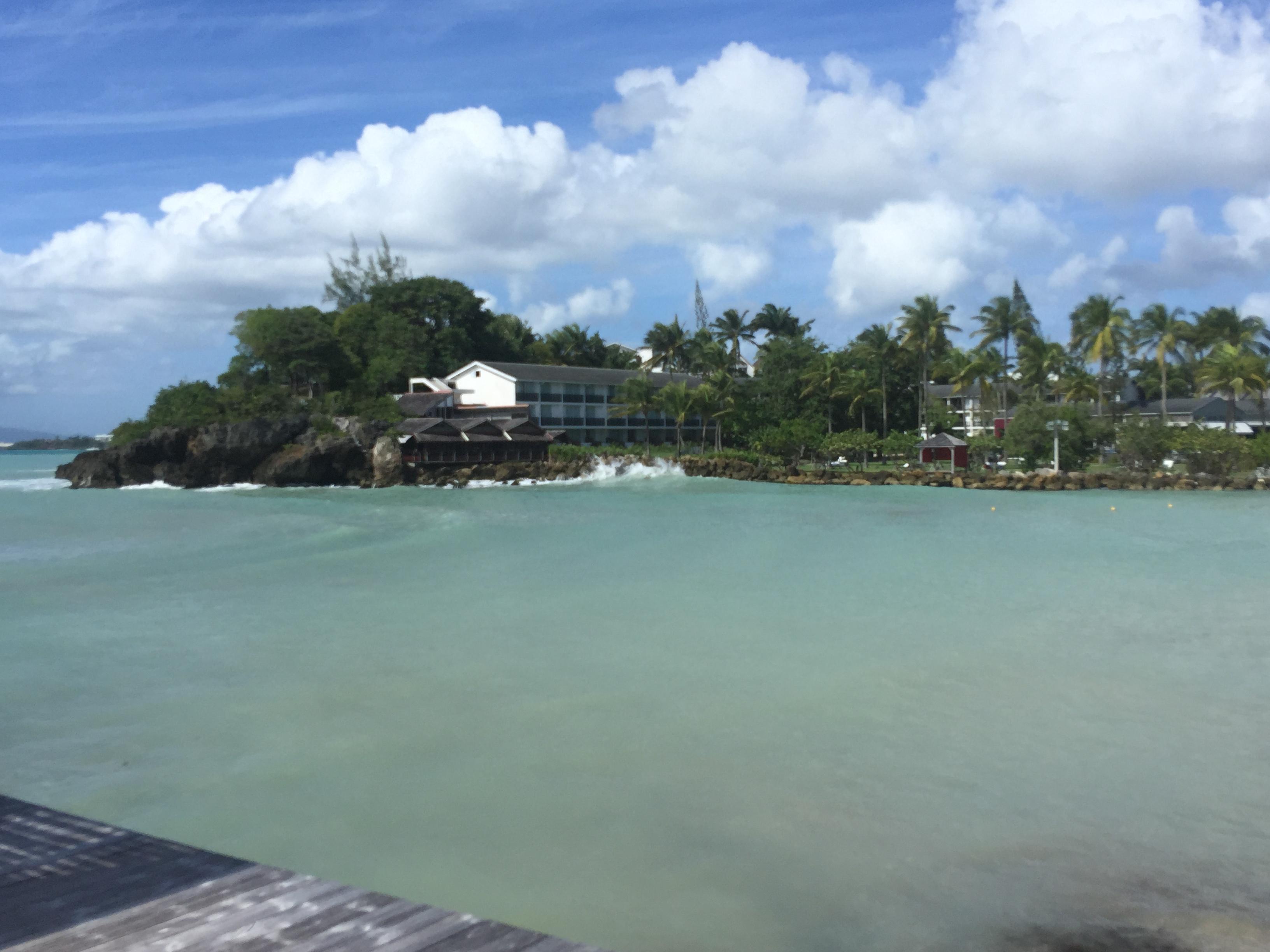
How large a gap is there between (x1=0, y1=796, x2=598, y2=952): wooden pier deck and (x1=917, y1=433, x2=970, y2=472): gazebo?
45.2 m

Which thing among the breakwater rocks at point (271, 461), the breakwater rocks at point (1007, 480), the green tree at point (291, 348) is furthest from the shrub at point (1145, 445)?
the green tree at point (291, 348)

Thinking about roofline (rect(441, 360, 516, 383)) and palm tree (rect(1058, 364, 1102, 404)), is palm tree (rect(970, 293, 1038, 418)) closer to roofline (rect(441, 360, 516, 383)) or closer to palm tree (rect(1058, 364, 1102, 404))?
palm tree (rect(1058, 364, 1102, 404))

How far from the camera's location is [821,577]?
17875 mm

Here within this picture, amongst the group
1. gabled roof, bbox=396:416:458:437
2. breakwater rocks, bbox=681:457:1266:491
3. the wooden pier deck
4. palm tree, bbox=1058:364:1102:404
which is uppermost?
palm tree, bbox=1058:364:1102:404

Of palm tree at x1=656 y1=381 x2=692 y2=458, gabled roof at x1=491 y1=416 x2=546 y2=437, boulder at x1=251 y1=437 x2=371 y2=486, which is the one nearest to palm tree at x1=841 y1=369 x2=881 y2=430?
palm tree at x1=656 y1=381 x2=692 y2=458

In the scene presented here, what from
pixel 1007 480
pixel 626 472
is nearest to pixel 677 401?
pixel 626 472

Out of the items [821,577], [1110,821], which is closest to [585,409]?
[821,577]

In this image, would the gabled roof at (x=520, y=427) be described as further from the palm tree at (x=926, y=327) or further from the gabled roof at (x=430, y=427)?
the palm tree at (x=926, y=327)

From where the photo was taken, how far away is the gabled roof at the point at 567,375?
57.6 m

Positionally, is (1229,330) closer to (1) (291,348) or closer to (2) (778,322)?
(2) (778,322)

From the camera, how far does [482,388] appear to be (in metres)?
58.1

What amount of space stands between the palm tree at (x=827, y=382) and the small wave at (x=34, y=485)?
128 feet

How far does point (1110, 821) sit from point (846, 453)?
149 feet

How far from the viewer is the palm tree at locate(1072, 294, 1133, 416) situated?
50.8m
